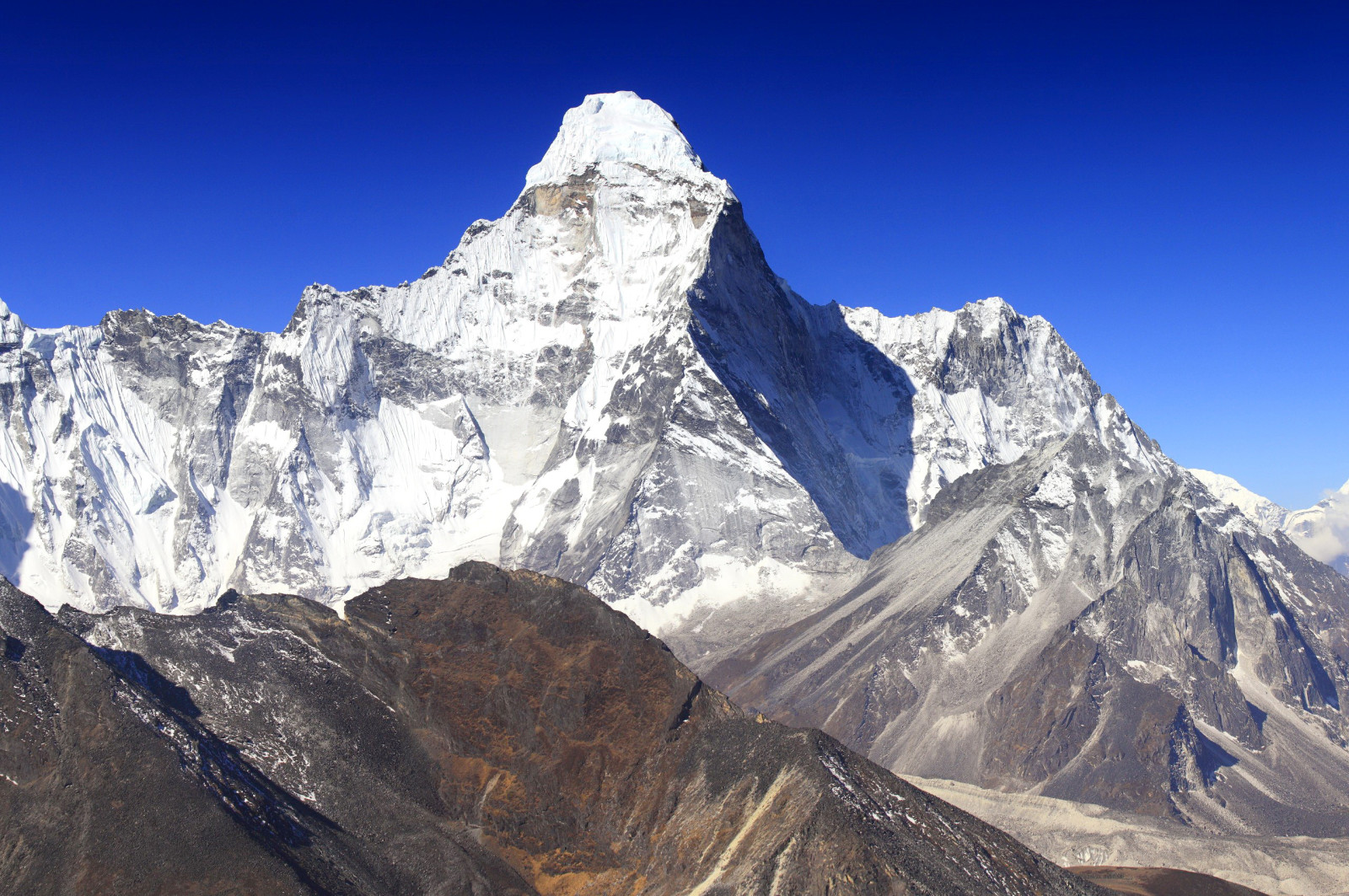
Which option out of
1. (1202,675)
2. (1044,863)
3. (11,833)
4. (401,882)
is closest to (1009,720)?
(1202,675)

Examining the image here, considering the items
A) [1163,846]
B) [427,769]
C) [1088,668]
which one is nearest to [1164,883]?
[1163,846]

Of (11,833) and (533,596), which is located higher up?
(533,596)

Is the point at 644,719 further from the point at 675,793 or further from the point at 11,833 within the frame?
the point at 11,833

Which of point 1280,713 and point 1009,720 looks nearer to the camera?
point 1009,720

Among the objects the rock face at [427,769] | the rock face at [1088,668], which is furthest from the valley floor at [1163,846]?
the rock face at [427,769]

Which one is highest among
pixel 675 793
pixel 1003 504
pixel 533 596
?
pixel 1003 504

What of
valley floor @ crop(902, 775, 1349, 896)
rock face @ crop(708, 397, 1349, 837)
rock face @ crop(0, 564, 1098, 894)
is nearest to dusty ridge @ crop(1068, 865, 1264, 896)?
valley floor @ crop(902, 775, 1349, 896)
